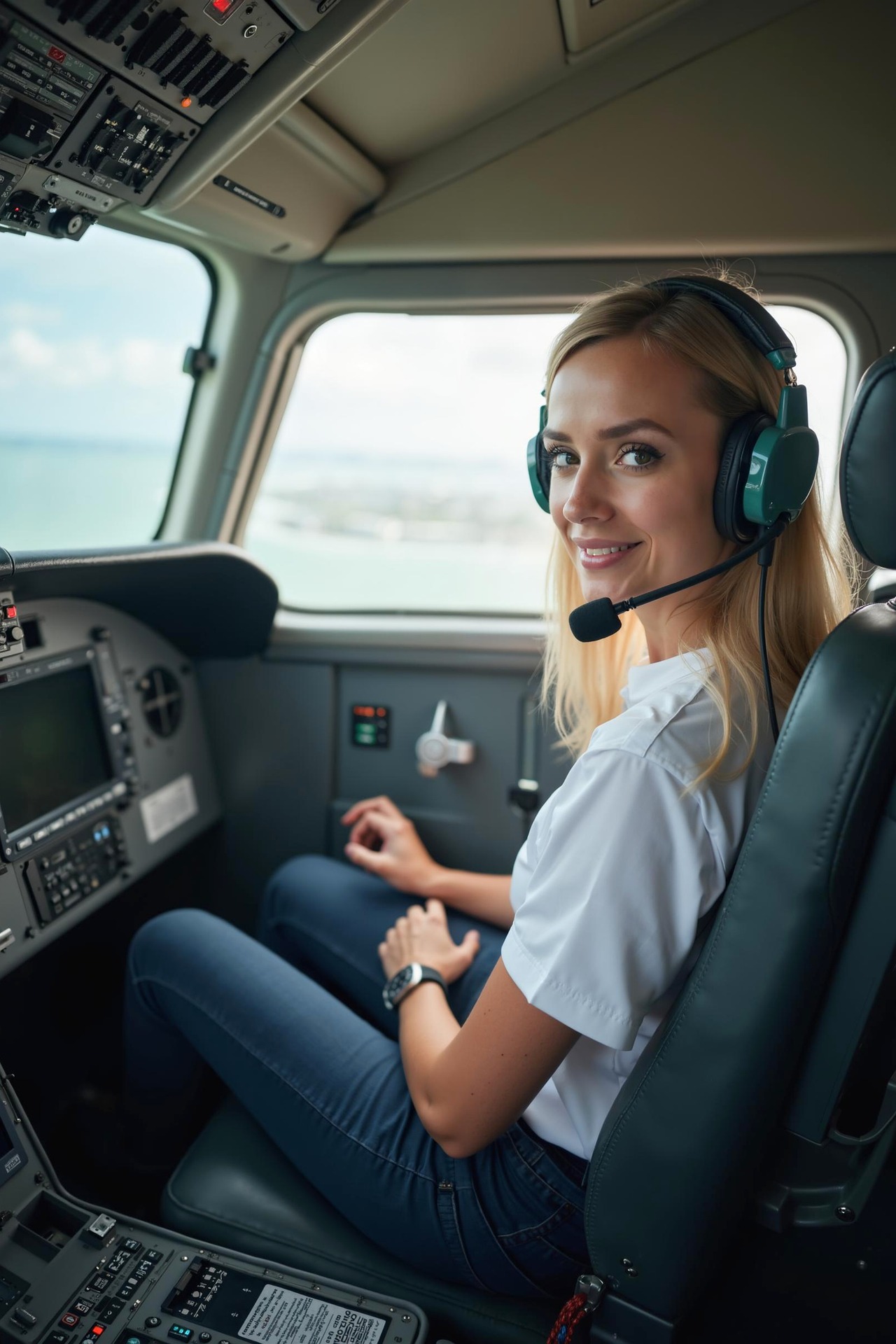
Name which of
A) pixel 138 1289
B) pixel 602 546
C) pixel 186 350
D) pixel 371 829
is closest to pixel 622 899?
pixel 602 546

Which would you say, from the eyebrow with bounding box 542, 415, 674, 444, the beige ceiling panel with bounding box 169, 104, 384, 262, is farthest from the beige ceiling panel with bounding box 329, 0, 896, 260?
the eyebrow with bounding box 542, 415, 674, 444

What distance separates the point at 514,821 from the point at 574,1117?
1065 millimetres

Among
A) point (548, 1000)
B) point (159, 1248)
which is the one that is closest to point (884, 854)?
point (548, 1000)

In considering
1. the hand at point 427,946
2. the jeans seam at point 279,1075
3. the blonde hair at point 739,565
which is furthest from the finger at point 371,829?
the blonde hair at point 739,565

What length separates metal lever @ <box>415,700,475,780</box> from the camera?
82.3 inches

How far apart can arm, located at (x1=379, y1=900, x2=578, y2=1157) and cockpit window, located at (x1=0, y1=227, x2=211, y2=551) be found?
96 cm

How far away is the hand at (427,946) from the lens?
1.42 meters

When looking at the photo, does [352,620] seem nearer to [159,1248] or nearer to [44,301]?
[44,301]

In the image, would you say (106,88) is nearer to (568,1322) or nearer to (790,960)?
(790,960)

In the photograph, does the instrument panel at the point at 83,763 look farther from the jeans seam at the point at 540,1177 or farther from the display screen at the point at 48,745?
the jeans seam at the point at 540,1177

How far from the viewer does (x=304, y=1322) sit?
3.50 ft

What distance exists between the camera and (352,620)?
229 cm

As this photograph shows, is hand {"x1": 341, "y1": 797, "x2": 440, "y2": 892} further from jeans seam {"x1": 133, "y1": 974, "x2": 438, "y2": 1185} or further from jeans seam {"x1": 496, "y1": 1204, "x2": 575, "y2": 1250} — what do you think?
jeans seam {"x1": 496, "y1": 1204, "x2": 575, "y2": 1250}

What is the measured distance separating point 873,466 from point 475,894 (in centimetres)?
111
